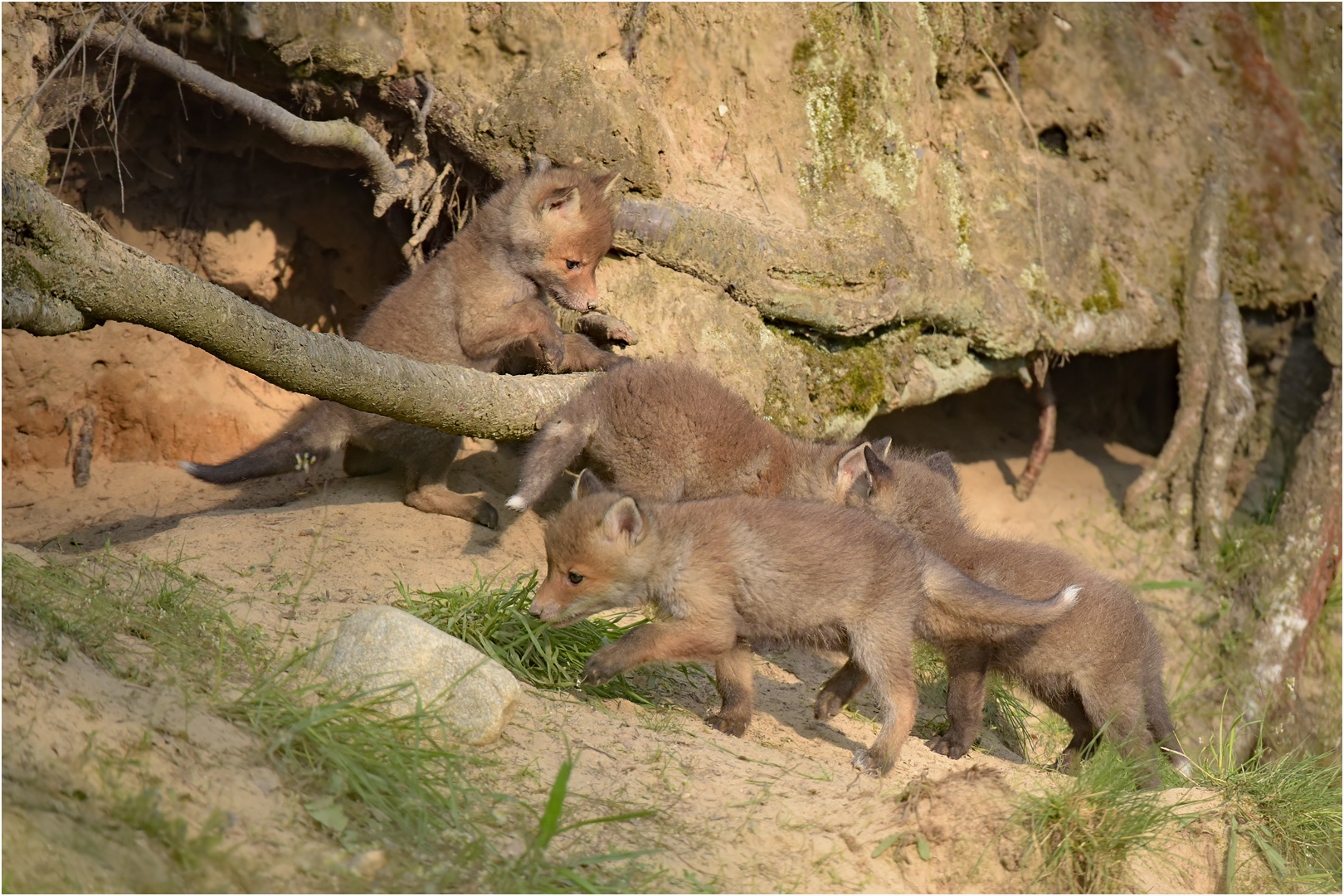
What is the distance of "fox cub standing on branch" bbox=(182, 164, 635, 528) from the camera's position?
568cm

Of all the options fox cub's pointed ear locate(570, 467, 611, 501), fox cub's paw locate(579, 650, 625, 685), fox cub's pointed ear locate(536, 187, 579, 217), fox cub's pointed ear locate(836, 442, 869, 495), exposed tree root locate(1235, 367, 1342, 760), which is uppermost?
fox cub's pointed ear locate(536, 187, 579, 217)

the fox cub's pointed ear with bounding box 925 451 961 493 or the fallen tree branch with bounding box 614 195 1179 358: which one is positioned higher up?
the fallen tree branch with bounding box 614 195 1179 358

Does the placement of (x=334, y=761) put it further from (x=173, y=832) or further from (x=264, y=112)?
(x=264, y=112)

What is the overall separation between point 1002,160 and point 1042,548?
3894 millimetres

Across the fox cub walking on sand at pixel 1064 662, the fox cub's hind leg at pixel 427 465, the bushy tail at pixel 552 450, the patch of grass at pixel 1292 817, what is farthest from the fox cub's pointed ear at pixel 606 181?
the patch of grass at pixel 1292 817

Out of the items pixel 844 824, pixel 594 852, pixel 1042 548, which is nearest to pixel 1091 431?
pixel 1042 548

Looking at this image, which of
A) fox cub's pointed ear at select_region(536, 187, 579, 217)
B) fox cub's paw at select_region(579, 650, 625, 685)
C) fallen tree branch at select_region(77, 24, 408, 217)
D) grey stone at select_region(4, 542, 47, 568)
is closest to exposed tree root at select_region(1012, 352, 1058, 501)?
fox cub's pointed ear at select_region(536, 187, 579, 217)

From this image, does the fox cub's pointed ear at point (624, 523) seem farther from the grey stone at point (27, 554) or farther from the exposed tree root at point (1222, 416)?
the exposed tree root at point (1222, 416)

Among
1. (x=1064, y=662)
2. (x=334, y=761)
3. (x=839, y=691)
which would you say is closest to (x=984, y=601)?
(x=1064, y=662)

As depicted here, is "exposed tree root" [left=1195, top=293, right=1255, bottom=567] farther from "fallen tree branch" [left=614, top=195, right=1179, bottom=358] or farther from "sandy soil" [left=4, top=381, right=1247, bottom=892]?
"sandy soil" [left=4, top=381, right=1247, bottom=892]

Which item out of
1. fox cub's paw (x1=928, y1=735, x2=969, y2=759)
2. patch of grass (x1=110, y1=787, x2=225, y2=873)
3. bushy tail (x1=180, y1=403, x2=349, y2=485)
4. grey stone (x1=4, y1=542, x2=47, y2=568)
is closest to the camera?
patch of grass (x1=110, y1=787, x2=225, y2=873)

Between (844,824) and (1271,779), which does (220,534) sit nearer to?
(844,824)

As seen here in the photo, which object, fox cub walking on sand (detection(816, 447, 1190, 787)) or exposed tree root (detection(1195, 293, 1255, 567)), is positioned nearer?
fox cub walking on sand (detection(816, 447, 1190, 787))

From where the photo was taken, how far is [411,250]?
6.50m
